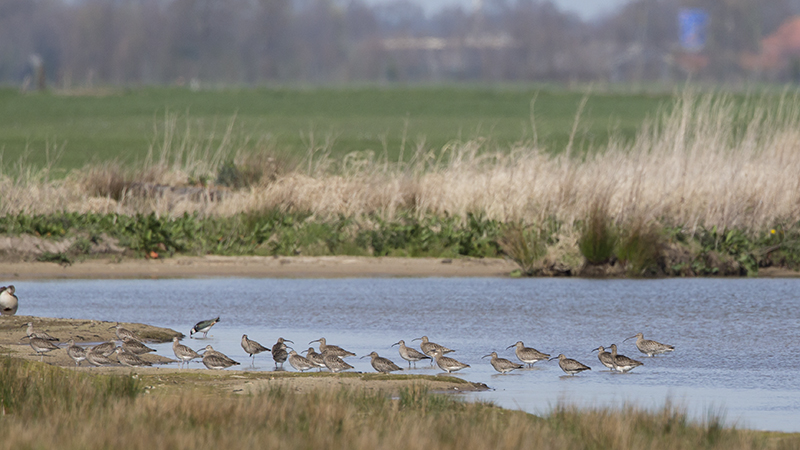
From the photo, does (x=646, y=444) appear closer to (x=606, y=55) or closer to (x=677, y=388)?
(x=677, y=388)

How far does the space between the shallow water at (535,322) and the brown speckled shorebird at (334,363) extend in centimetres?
80

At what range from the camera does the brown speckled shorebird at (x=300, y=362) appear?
37.0 ft

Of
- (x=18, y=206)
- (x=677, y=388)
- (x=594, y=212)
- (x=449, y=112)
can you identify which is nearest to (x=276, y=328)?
(x=677, y=388)

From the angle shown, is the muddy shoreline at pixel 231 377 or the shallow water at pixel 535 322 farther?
the shallow water at pixel 535 322

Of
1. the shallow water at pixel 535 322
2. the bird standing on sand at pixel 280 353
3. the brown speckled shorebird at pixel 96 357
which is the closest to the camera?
the shallow water at pixel 535 322

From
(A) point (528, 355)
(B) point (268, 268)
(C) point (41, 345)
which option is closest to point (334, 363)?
(A) point (528, 355)

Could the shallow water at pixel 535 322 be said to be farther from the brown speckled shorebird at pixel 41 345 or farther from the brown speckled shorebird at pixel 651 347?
the brown speckled shorebird at pixel 41 345

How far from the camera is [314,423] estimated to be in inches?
329

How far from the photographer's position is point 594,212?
65.2 feet

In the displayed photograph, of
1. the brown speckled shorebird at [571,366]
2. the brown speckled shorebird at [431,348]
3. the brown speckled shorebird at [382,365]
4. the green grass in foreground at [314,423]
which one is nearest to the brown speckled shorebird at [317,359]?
the brown speckled shorebird at [382,365]

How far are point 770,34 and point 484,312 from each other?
176m

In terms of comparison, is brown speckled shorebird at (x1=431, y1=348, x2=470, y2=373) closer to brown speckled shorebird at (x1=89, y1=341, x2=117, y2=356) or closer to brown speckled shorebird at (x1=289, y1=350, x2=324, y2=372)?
brown speckled shorebird at (x1=289, y1=350, x2=324, y2=372)

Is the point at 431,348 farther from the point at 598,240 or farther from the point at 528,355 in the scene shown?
the point at 598,240

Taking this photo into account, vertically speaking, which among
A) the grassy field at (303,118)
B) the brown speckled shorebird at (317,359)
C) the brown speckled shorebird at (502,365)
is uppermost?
the brown speckled shorebird at (502,365)
